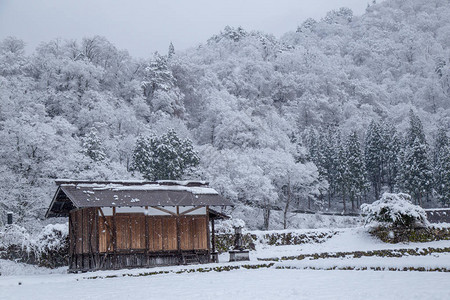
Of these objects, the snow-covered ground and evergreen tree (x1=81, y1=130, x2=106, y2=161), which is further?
evergreen tree (x1=81, y1=130, x2=106, y2=161)

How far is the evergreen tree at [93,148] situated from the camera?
130ft

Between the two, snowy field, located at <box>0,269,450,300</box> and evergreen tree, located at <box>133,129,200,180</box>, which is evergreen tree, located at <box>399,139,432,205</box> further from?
snowy field, located at <box>0,269,450,300</box>

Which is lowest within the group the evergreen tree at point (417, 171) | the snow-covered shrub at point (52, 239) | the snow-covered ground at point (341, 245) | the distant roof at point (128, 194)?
the snow-covered ground at point (341, 245)

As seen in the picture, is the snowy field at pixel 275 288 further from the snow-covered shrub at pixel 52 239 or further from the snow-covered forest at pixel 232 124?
the snow-covered forest at pixel 232 124

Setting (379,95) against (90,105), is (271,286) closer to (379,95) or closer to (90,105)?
(90,105)

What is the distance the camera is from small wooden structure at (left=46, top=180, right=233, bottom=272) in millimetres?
21734

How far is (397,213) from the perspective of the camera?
29.1 metres

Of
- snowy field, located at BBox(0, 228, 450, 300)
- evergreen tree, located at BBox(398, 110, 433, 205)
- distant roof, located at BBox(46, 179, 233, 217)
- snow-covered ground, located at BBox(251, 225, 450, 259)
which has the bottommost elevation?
snow-covered ground, located at BBox(251, 225, 450, 259)

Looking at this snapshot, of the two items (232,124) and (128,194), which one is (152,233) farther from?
(232,124)

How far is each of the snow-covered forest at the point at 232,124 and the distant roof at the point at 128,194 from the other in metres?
13.0

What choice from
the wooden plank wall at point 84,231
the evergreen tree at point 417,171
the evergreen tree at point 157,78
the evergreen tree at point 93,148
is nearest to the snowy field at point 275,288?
the wooden plank wall at point 84,231

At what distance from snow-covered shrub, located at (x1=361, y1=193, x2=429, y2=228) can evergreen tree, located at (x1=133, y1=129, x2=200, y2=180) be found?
23487 millimetres

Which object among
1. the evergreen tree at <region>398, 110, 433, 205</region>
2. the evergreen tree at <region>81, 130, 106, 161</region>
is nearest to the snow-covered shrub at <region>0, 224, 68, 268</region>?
the evergreen tree at <region>81, 130, 106, 161</region>

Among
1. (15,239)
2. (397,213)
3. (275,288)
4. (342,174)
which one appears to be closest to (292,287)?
(275,288)
